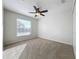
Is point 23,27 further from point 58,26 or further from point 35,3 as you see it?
point 35,3

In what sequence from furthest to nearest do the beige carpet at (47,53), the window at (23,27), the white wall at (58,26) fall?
the window at (23,27) < the white wall at (58,26) < the beige carpet at (47,53)

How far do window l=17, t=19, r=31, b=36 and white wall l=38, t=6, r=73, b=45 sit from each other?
1.53m

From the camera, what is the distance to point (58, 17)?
668cm

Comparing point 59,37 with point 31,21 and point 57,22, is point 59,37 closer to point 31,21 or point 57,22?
point 57,22

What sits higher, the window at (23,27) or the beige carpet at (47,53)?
the window at (23,27)

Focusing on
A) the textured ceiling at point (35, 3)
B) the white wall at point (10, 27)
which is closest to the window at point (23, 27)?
the white wall at point (10, 27)

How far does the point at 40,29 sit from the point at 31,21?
1421 mm

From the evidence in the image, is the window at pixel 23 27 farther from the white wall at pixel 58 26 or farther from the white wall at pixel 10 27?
the white wall at pixel 58 26

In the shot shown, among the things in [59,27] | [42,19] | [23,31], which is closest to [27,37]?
[23,31]

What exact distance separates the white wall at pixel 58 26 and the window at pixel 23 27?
1526mm

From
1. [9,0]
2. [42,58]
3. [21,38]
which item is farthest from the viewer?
[21,38]

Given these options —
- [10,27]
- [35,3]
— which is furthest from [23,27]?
[35,3]

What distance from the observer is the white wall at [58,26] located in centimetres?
588

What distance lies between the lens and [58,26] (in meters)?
6.71
